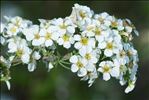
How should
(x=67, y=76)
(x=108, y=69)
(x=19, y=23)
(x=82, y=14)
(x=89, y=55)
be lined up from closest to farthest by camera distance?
(x=89, y=55) → (x=108, y=69) → (x=82, y=14) → (x=19, y=23) → (x=67, y=76)

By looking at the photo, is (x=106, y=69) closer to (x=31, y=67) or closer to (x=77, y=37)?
(x=77, y=37)

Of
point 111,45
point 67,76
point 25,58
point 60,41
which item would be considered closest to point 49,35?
point 60,41

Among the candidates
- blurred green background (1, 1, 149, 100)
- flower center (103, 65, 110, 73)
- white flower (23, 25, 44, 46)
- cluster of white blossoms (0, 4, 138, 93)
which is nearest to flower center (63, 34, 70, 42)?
cluster of white blossoms (0, 4, 138, 93)

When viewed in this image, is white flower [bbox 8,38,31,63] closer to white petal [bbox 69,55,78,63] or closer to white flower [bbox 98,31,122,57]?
white petal [bbox 69,55,78,63]

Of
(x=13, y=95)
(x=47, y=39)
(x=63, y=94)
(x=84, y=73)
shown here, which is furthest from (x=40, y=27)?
(x=13, y=95)

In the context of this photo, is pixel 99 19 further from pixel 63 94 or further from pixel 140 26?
pixel 140 26

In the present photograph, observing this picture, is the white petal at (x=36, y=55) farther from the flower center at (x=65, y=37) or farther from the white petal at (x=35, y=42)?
the flower center at (x=65, y=37)

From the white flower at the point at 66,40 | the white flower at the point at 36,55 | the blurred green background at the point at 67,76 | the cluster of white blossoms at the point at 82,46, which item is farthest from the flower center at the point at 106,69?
the blurred green background at the point at 67,76

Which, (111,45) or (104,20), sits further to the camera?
(104,20)
